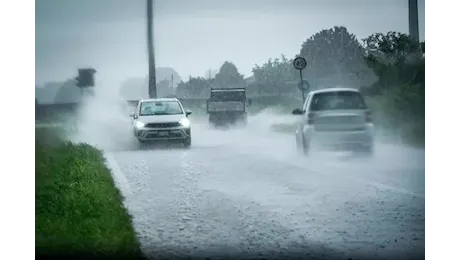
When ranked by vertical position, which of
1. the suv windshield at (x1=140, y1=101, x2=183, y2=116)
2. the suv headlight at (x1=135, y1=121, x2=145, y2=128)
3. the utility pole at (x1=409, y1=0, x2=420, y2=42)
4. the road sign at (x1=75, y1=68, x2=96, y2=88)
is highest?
the utility pole at (x1=409, y1=0, x2=420, y2=42)

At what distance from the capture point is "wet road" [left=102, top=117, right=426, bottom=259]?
24.2ft

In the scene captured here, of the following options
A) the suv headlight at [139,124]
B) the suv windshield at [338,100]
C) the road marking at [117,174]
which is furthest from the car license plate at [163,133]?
the suv windshield at [338,100]

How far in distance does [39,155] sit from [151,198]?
159 centimetres

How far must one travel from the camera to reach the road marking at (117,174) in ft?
31.0

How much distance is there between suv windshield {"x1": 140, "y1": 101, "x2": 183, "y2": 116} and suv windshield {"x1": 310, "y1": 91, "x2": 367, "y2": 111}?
1852mm

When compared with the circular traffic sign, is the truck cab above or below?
below

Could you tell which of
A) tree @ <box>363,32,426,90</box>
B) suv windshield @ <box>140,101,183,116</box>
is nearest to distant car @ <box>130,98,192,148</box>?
suv windshield @ <box>140,101,183,116</box>

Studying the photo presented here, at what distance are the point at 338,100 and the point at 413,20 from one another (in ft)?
5.43

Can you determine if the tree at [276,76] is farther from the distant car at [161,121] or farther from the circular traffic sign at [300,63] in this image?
the distant car at [161,121]

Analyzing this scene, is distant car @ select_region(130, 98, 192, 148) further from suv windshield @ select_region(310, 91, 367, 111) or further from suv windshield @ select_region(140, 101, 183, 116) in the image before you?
suv windshield @ select_region(310, 91, 367, 111)

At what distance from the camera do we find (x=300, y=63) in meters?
8.96

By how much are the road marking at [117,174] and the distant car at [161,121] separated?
708 millimetres
